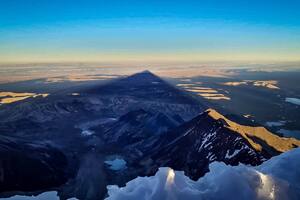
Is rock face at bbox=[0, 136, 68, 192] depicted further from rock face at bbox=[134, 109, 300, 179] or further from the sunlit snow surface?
the sunlit snow surface

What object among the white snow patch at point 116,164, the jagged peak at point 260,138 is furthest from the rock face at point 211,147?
the white snow patch at point 116,164

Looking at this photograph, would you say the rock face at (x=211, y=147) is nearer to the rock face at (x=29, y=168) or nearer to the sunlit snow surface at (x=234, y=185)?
the rock face at (x=29, y=168)


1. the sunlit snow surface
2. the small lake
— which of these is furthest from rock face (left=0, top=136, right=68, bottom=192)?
the sunlit snow surface

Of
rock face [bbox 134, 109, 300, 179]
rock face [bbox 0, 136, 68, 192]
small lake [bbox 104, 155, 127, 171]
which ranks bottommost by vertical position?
small lake [bbox 104, 155, 127, 171]

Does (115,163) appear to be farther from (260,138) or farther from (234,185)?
(234,185)

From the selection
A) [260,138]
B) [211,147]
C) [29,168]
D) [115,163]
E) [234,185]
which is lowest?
[115,163]

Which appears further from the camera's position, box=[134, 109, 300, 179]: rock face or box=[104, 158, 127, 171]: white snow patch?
box=[104, 158, 127, 171]: white snow patch

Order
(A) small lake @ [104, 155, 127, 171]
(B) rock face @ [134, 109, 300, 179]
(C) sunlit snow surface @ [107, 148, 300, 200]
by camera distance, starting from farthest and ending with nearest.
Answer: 1. (A) small lake @ [104, 155, 127, 171]
2. (B) rock face @ [134, 109, 300, 179]
3. (C) sunlit snow surface @ [107, 148, 300, 200]

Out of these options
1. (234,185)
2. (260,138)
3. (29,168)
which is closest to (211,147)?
(260,138)

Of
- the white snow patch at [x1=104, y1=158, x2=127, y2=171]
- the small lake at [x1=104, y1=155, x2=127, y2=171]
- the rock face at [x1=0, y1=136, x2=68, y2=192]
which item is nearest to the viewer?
the rock face at [x1=0, y1=136, x2=68, y2=192]
